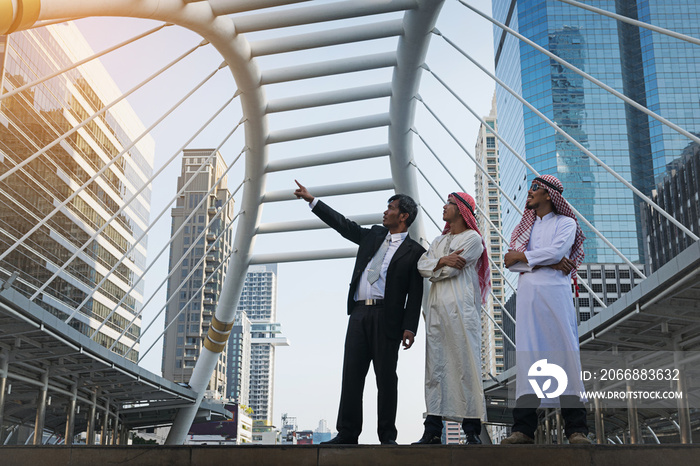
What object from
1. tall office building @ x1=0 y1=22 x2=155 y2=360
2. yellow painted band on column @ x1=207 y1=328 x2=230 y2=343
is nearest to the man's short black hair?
yellow painted band on column @ x1=207 y1=328 x2=230 y2=343

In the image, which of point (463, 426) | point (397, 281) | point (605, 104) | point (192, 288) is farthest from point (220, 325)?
point (605, 104)

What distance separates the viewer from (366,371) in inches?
222

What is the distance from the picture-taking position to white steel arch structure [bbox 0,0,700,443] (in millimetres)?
9578

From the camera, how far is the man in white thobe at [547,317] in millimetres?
4898

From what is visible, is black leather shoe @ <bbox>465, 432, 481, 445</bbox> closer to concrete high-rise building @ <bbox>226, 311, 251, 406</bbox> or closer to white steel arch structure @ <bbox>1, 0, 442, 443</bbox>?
white steel arch structure @ <bbox>1, 0, 442, 443</bbox>

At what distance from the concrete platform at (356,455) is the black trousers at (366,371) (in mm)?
1140

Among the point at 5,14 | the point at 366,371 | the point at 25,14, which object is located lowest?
the point at 366,371

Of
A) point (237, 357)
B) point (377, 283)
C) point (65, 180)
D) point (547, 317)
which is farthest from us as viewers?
point (237, 357)

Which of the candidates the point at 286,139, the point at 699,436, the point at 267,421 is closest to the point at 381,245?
the point at 286,139

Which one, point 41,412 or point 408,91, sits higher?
point 408,91

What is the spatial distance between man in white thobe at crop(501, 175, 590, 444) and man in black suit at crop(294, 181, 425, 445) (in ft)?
2.77

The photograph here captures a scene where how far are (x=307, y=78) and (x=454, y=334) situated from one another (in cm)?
837

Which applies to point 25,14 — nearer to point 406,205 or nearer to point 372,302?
point 406,205

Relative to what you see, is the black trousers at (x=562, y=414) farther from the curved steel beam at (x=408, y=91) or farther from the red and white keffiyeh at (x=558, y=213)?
the curved steel beam at (x=408, y=91)
